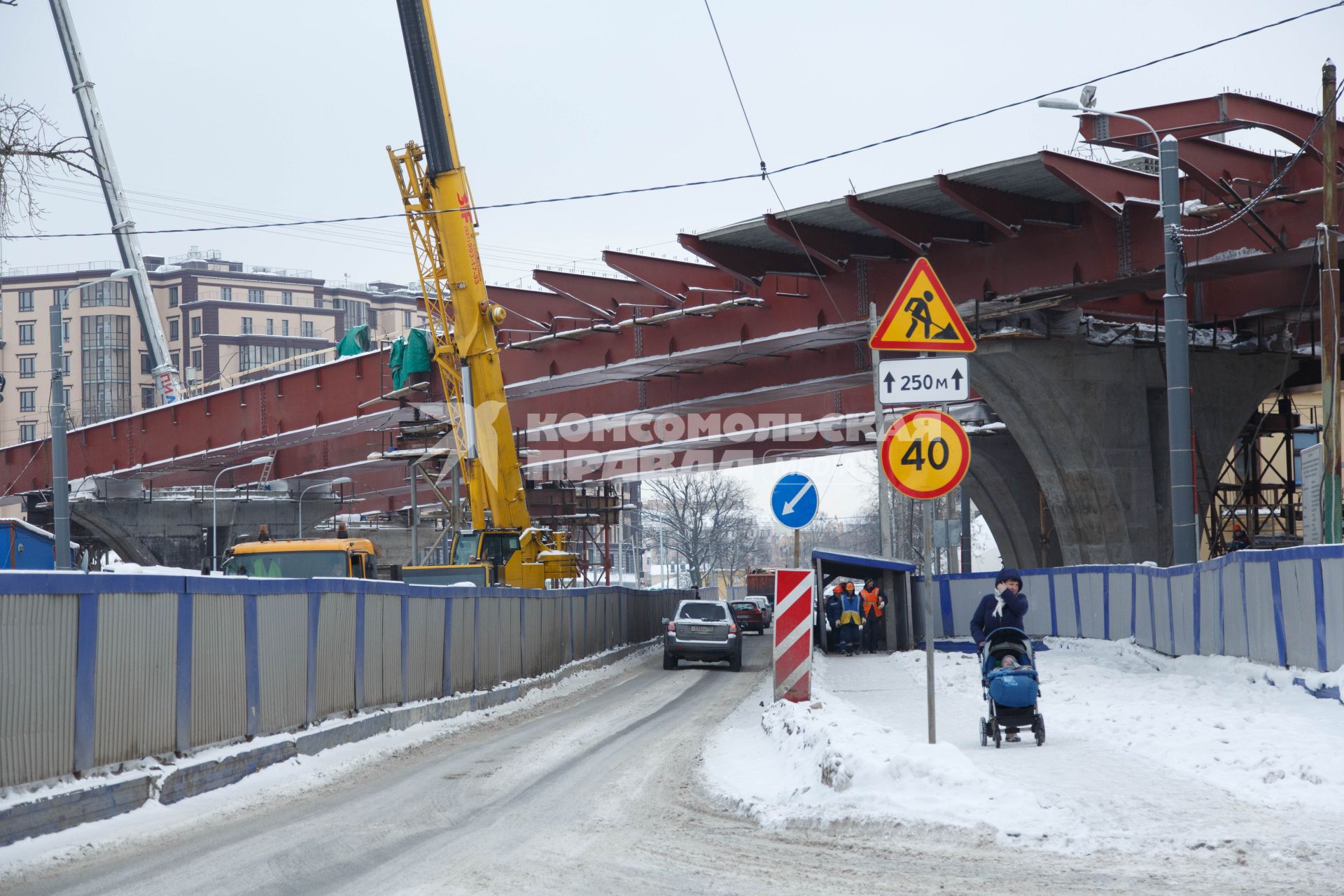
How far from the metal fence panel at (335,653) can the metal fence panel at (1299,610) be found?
10.5 metres

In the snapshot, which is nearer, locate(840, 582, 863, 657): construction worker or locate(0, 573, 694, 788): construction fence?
locate(0, 573, 694, 788): construction fence

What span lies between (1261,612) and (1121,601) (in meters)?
9.58

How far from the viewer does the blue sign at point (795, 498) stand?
1645cm

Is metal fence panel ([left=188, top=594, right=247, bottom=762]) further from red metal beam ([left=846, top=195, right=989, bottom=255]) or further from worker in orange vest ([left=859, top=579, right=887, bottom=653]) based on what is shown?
worker in orange vest ([left=859, top=579, right=887, bottom=653])

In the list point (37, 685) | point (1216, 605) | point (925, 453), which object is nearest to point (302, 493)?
point (1216, 605)

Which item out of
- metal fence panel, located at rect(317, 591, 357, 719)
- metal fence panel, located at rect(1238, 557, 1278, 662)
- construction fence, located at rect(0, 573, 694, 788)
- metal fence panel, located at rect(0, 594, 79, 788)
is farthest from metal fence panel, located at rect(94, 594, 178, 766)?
metal fence panel, located at rect(1238, 557, 1278, 662)

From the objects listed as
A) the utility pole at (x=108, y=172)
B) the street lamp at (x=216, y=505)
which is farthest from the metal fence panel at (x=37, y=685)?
the utility pole at (x=108, y=172)

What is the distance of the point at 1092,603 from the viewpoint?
28.7m

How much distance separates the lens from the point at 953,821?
8.51 metres

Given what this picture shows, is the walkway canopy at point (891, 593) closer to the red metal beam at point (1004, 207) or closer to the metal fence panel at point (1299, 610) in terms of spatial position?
the red metal beam at point (1004, 207)

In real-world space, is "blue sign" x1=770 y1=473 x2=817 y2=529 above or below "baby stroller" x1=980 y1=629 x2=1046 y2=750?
above

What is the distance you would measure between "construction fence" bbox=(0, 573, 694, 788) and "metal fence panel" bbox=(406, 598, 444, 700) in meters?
0.03

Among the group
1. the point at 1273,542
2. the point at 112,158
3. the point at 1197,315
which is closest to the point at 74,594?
the point at 1197,315

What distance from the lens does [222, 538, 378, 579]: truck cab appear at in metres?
23.0
